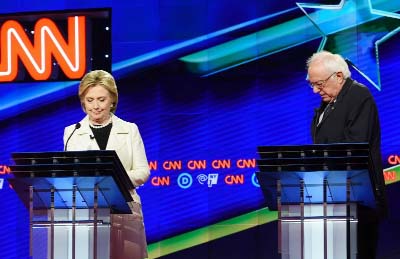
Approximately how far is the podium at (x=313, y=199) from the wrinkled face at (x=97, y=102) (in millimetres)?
1024

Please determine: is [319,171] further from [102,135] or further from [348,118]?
[102,135]

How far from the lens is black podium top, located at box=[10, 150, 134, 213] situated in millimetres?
4621

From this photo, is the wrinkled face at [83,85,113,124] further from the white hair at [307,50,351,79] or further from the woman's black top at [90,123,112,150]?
the white hair at [307,50,351,79]

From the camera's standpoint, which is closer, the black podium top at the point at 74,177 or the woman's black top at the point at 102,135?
the black podium top at the point at 74,177

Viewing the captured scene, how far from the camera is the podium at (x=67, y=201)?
4664mm

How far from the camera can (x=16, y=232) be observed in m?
8.09

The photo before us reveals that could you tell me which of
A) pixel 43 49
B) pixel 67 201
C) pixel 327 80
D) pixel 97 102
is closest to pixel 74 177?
pixel 67 201

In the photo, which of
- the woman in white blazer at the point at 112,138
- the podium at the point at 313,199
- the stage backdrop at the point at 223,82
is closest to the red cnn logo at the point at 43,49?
the stage backdrop at the point at 223,82

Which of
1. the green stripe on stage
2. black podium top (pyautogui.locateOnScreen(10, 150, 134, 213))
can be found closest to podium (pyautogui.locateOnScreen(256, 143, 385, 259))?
black podium top (pyautogui.locateOnScreen(10, 150, 134, 213))

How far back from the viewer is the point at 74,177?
4625 millimetres

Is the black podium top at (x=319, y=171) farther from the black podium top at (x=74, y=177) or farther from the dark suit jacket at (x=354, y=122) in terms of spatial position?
the black podium top at (x=74, y=177)

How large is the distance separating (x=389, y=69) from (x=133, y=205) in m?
3.22

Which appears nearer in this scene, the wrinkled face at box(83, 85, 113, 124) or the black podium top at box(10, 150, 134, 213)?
the black podium top at box(10, 150, 134, 213)

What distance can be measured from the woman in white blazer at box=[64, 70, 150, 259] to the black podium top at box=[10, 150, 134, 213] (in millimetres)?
287
